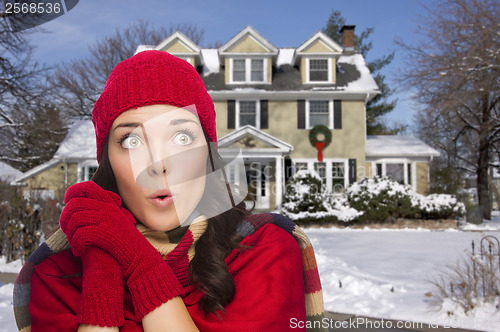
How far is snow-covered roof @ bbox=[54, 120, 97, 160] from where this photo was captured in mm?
17469

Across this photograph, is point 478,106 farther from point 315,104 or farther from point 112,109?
point 112,109

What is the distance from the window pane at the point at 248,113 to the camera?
54.9 ft

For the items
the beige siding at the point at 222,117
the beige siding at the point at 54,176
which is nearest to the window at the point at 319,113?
the beige siding at the point at 222,117

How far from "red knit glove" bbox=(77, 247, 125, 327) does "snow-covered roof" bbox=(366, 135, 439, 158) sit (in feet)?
56.8

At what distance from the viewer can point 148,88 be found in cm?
107

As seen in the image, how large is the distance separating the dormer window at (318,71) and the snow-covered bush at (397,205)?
5.85 meters

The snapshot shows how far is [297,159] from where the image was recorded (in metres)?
16.8

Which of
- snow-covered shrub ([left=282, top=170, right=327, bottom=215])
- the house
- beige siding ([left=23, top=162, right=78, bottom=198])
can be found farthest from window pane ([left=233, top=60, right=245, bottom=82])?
beige siding ([left=23, top=162, right=78, bottom=198])

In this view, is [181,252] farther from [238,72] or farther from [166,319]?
[238,72]

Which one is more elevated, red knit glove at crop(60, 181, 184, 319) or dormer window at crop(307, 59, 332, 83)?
dormer window at crop(307, 59, 332, 83)

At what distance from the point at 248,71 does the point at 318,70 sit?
318 centimetres

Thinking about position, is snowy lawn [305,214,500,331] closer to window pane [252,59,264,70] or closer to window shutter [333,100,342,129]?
window shutter [333,100,342,129]

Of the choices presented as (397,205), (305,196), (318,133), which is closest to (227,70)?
(318,133)

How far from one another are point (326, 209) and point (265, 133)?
4.21m
